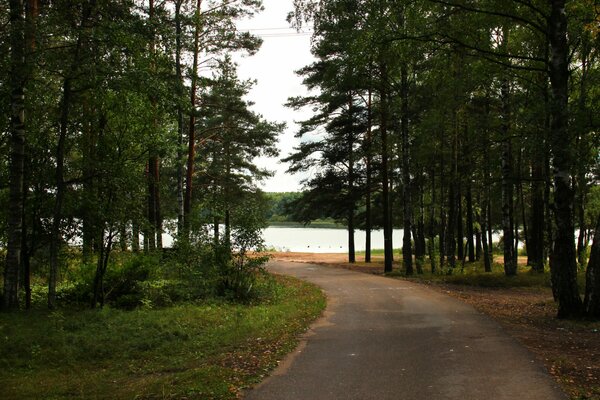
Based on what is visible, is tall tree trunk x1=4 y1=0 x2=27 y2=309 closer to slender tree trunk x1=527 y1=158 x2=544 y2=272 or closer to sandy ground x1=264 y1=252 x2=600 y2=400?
sandy ground x1=264 y1=252 x2=600 y2=400

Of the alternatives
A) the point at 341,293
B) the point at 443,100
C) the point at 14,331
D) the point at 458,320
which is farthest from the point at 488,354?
the point at 443,100

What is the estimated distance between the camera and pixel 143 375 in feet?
21.1

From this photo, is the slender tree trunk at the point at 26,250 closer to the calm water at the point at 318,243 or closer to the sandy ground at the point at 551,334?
the sandy ground at the point at 551,334

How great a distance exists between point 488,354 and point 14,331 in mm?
8020

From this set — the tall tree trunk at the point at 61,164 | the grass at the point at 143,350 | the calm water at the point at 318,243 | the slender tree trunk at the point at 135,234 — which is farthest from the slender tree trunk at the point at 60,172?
the calm water at the point at 318,243

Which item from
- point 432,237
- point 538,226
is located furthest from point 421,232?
point 538,226

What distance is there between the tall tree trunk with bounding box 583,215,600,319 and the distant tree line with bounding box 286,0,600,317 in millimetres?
26

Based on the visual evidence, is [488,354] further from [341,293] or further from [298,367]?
[341,293]

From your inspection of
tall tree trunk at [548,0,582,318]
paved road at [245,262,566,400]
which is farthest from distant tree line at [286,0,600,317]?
paved road at [245,262,566,400]

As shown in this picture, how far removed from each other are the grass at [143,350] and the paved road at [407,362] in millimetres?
507

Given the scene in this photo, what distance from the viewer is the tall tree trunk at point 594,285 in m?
9.35

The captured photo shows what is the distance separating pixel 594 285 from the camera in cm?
941

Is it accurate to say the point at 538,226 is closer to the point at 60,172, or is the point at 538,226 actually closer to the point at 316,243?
the point at 60,172

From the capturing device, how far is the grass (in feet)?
18.9
